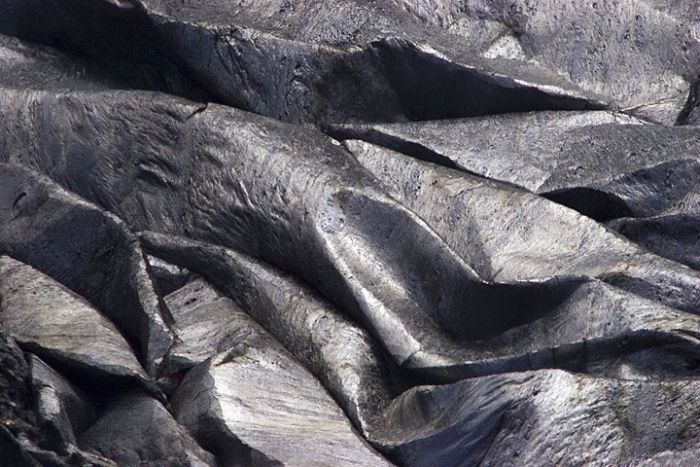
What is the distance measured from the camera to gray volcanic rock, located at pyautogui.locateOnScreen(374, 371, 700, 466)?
509cm

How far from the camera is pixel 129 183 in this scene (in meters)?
6.91

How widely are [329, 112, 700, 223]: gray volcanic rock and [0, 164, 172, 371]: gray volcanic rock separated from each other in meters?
1.44

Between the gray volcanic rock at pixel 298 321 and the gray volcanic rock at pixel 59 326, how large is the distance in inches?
13.8

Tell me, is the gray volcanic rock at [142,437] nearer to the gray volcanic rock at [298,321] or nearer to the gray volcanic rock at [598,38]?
the gray volcanic rock at [298,321]

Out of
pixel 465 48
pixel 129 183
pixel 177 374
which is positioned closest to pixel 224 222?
pixel 129 183

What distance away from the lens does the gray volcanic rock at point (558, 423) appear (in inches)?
200

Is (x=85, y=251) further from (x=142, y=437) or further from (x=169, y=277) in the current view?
(x=142, y=437)

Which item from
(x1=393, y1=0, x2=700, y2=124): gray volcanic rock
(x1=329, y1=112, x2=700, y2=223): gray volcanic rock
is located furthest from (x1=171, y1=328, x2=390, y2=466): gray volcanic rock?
(x1=393, y1=0, x2=700, y2=124): gray volcanic rock

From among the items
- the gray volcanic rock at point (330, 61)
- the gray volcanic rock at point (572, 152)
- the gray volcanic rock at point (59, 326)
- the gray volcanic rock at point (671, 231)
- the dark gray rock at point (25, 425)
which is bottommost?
the dark gray rock at point (25, 425)

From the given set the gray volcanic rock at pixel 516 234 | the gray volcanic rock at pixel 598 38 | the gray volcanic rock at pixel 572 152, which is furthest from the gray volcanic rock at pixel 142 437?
the gray volcanic rock at pixel 598 38

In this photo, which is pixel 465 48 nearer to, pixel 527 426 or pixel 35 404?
pixel 527 426

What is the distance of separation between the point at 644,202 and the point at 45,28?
347 cm

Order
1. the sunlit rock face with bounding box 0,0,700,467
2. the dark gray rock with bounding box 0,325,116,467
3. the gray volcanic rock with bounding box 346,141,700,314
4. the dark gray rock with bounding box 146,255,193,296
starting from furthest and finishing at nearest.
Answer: the dark gray rock with bounding box 146,255,193,296 → the gray volcanic rock with bounding box 346,141,700,314 → the sunlit rock face with bounding box 0,0,700,467 → the dark gray rock with bounding box 0,325,116,467

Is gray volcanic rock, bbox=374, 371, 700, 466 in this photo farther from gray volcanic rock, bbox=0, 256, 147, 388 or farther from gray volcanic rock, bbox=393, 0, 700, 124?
gray volcanic rock, bbox=393, 0, 700, 124
